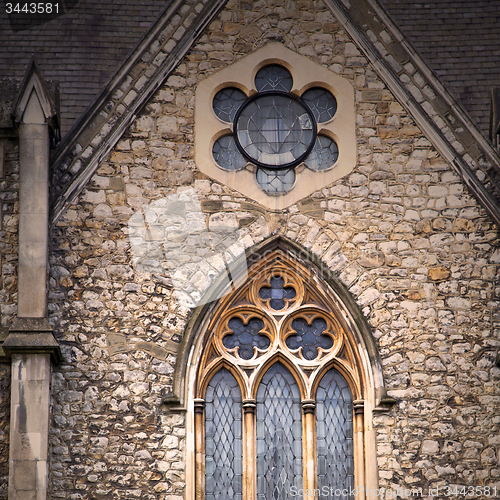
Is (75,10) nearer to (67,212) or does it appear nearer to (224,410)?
(67,212)

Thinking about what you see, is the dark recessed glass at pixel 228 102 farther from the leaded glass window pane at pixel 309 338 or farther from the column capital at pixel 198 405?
the column capital at pixel 198 405

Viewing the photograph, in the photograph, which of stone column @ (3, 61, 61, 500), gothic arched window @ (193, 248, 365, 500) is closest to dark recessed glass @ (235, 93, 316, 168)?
gothic arched window @ (193, 248, 365, 500)

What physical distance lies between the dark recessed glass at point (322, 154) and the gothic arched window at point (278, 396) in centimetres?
136

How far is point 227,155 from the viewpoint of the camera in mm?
11781

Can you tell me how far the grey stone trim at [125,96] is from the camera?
11.3m

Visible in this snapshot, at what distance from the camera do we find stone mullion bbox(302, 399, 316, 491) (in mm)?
10680

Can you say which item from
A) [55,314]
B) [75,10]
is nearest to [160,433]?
[55,314]

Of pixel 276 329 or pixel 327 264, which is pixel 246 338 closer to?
pixel 276 329

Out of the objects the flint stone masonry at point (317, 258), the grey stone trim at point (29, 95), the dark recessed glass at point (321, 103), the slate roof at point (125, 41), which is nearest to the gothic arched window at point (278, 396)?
the flint stone masonry at point (317, 258)

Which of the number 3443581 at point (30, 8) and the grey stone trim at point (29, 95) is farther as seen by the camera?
the number 3443581 at point (30, 8)

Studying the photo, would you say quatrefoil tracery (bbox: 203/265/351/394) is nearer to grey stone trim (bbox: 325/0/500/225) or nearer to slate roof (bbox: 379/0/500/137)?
grey stone trim (bbox: 325/0/500/225)

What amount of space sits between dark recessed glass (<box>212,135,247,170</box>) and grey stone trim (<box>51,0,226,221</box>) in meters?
1.13

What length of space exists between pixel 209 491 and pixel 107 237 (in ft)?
11.1

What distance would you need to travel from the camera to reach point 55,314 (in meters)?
10.8
